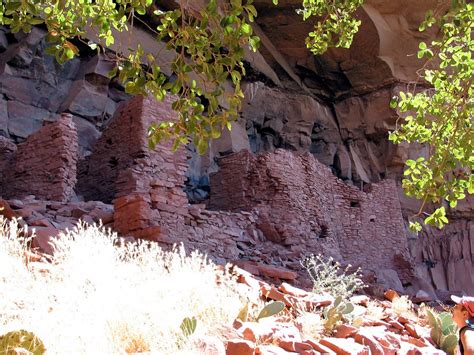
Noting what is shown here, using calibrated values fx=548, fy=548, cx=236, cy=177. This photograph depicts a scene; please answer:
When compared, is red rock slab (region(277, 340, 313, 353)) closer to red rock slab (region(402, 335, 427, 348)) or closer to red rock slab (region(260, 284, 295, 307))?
red rock slab (region(260, 284, 295, 307))

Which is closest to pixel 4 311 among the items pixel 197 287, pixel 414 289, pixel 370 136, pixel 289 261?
pixel 197 287

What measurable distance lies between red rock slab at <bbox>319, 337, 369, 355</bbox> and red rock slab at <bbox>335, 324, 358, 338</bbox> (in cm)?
22

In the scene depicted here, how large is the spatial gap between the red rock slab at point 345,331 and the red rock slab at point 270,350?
1093 millimetres

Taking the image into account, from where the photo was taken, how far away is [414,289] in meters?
16.0

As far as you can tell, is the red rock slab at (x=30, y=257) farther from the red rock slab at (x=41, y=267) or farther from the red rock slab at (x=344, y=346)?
the red rock slab at (x=344, y=346)

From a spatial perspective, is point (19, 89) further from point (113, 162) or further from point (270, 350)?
point (270, 350)

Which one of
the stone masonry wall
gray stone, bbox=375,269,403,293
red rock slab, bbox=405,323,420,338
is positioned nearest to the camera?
red rock slab, bbox=405,323,420,338

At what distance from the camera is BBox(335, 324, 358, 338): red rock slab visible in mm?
4918

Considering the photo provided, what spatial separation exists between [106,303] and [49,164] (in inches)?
336

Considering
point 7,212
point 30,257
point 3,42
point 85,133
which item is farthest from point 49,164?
point 3,42

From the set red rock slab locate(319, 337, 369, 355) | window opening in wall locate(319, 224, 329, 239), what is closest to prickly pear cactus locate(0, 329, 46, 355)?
red rock slab locate(319, 337, 369, 355)

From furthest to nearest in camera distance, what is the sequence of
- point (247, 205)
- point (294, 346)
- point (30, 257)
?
1. point (247, 205)
2. point (30, 257)
3. point (294, 346)

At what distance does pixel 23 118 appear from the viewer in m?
17.1

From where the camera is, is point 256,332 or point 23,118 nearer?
point 256,332
